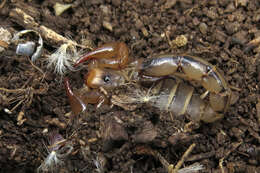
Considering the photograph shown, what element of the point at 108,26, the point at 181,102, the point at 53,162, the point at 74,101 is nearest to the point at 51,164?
the point at 53,162

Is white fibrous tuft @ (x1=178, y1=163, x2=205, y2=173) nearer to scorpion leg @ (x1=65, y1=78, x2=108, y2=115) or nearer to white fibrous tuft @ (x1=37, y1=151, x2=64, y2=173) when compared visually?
scorpion leg @ (x1=65, y1=78, x2=108, y2=115)

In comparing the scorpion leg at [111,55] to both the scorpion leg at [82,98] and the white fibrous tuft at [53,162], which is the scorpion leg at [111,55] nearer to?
the scorpion leg at [82,98]

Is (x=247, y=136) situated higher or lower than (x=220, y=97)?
lower

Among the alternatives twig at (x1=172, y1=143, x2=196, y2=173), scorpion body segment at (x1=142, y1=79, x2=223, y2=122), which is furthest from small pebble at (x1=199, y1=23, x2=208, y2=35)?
twig at (x1=172, y1=143, x2=196, y2=173)

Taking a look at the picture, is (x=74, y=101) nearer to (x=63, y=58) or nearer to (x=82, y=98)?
(x=82, y=98)

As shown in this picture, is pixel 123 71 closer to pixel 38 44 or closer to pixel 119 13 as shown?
pixel 119 13

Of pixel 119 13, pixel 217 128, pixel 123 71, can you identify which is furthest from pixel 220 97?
pixel 119 13
